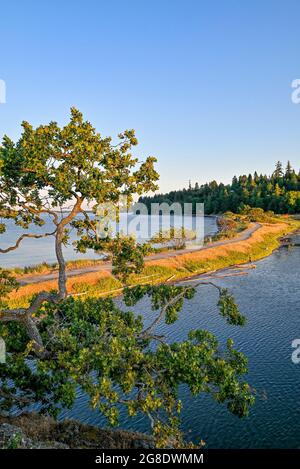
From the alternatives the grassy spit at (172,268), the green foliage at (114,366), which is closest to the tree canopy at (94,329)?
the green foliage at (114,366)

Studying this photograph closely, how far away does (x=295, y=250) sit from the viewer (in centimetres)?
9556

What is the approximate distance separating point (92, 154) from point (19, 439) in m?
12.3

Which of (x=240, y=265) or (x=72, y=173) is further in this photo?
(x=240, y=265)

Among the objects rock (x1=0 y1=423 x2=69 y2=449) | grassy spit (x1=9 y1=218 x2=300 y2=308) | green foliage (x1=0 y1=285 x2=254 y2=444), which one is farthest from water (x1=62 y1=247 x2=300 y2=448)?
grassy spit (x1=9 y1=218 x2=300 y2=308)

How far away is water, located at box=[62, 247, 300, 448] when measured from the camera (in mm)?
23031

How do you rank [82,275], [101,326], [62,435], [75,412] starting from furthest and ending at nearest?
[82,275], [75,412], [62,435], [101,326]

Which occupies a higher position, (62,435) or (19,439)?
(19,439)

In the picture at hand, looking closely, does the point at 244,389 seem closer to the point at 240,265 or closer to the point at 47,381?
the point at 47,381

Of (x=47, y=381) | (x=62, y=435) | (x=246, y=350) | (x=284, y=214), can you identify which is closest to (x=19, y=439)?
(x=47, y=381)

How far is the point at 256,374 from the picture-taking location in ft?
98.4

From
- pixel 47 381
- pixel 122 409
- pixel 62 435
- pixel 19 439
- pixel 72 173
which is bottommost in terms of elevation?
pixel 122 409

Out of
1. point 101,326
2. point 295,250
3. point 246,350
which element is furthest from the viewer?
point 295,250

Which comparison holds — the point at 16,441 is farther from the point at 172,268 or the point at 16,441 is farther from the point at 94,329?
the point at 172,268

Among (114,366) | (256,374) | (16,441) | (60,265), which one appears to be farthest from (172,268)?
(16,441)
